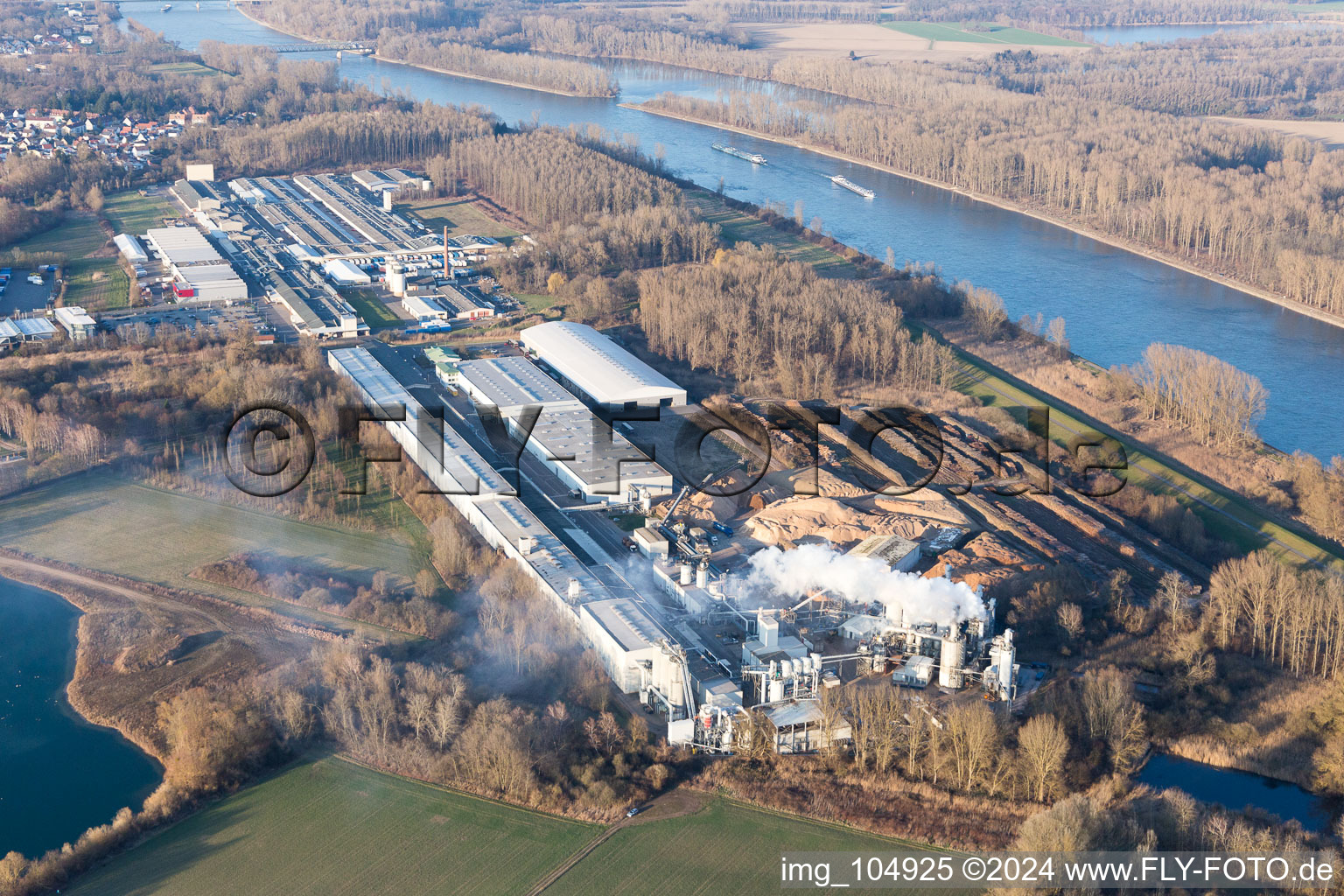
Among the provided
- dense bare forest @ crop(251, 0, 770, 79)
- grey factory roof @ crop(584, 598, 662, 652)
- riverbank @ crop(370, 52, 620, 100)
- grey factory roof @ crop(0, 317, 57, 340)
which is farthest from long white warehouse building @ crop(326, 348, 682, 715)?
dense bare forest @ crop(251, 0, 770, 79)

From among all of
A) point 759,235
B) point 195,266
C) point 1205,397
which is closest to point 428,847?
point 1205,397

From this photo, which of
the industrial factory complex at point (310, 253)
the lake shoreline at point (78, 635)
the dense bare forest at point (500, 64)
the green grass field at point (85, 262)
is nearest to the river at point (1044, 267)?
the dense bare forest at point (500, 64)

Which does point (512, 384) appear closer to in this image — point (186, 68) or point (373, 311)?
point (373, 311)

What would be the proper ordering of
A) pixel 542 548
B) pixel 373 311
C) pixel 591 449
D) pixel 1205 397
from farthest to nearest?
pixel 373 311
pixel 1205 397
pixel 591 449
pixel 542 548

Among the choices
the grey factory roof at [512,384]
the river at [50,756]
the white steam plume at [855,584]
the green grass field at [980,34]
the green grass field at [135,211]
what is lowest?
the river at [50,756]

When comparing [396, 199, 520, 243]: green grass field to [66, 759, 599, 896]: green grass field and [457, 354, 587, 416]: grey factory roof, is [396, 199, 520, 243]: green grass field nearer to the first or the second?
[457, 354, 587, 416]: grey factory roof

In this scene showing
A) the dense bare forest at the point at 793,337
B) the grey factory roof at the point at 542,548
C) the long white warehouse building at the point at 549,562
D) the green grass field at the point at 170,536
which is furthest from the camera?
the dense bare forest at the point at 793,337

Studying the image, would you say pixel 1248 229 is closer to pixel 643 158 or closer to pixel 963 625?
pixel 643 158

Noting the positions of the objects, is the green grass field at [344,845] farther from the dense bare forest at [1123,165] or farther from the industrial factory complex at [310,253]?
the dense bare forest at [1123,165]
